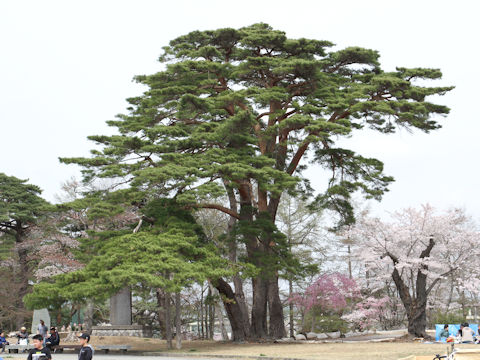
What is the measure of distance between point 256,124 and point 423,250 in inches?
344

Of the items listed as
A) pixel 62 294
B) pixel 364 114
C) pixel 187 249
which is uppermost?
pixel 364 114

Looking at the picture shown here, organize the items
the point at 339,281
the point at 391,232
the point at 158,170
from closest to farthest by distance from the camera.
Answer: the point at 158,170, the point at 391,232, the point at 339,281

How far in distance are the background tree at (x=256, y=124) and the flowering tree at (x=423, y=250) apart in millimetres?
1729

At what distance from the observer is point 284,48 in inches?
967

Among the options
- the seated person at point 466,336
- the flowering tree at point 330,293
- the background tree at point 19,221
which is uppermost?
the background tree at point 19,221

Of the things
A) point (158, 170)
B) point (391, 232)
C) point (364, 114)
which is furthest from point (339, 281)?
point (158, 170)

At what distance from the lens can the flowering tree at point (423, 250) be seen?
75.2ft

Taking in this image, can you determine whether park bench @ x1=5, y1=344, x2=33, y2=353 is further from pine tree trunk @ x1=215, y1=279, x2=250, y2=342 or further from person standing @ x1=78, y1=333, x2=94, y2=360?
person standing @ x1=78, y1=333, x2=94, y2=360

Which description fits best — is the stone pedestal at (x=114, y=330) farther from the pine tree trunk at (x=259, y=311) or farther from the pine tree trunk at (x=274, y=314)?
the pine tree trunk at (x=274, y=314)

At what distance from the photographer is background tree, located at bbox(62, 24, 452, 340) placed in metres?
21.7

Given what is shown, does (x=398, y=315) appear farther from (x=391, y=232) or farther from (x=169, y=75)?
(x=169, y=75)

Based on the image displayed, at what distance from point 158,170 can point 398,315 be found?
19.7 m

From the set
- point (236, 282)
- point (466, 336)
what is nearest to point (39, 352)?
point (466, 336)

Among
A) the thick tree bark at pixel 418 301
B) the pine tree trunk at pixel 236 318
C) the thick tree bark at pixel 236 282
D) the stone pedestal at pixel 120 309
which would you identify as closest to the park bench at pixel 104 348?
the pine tree trunk at pixel 236 318
